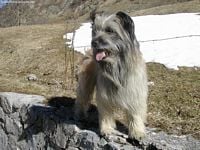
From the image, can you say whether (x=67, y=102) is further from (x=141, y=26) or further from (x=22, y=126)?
(x=141, y=26)

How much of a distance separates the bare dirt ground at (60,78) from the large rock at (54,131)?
405 millimetres

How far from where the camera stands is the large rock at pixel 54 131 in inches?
247

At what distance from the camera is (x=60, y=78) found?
1085cm

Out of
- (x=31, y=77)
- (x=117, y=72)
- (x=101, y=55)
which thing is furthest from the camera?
(x=31, y=77)

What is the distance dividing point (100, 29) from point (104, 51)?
0.85 ft

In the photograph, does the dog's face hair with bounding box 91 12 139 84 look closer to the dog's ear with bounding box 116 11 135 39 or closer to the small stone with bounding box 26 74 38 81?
the dog's ear with bounding box 116 11 135 39

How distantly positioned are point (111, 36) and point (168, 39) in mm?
7961

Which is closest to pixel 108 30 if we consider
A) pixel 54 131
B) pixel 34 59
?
pixel 54 131

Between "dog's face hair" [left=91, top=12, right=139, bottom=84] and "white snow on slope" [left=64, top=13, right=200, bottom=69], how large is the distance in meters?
4.99

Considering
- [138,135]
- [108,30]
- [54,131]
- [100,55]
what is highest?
[108,30]

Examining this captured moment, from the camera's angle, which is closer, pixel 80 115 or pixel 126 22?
pixel 126 22

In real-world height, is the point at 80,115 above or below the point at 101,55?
A: below

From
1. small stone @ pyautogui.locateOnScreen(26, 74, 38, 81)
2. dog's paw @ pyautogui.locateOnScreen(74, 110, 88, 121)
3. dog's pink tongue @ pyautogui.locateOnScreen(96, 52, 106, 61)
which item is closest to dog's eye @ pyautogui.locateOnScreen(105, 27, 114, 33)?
dog's pink tongue @ pyautogui.locateOnScreen(96, 52, 106, 61)

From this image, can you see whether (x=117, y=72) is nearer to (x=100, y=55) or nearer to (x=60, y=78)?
(x=100, y=55)
